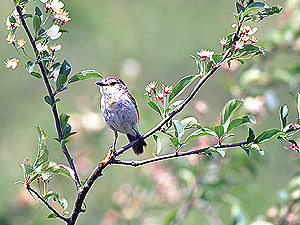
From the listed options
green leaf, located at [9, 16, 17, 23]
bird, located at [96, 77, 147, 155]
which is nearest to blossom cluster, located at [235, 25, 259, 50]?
green leaf, located at [9, 16, 17, 23]

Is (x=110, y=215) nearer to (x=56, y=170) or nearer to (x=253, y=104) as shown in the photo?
(x=253, y=104)

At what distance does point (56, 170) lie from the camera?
198 cm

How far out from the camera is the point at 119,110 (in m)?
3.39

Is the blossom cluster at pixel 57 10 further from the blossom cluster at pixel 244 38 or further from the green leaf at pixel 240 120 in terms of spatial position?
the green leaf at pixel 240 120

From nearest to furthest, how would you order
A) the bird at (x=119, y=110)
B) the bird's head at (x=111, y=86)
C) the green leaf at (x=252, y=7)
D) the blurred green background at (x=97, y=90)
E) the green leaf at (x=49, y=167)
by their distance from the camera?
the green leaf at (x=252, y=7) < the green leaf at (x=49, y=167) < the bird at (x=119, y=110) < the bird's head at (x=111, y=86) < the blurred green background at (x=97, y=90)

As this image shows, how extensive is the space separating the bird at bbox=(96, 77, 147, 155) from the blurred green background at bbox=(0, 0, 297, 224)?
15.3 inches

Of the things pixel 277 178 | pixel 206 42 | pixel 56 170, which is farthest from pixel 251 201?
pixel 56 170

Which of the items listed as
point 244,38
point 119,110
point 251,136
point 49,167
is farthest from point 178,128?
point 119,110

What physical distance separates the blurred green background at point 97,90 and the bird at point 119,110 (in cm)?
39

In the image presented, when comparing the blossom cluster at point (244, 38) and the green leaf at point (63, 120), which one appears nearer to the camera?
the blossom cluster at point (244, 38)

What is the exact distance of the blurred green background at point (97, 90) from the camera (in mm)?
4406

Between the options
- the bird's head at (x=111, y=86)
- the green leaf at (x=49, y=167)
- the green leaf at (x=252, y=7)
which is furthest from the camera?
the bird's head at (x=111, y=86)

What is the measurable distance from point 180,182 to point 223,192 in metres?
0.58

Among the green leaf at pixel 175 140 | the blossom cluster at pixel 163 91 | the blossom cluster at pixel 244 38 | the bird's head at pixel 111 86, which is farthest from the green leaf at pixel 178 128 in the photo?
the bird's head at pixel 111 86
